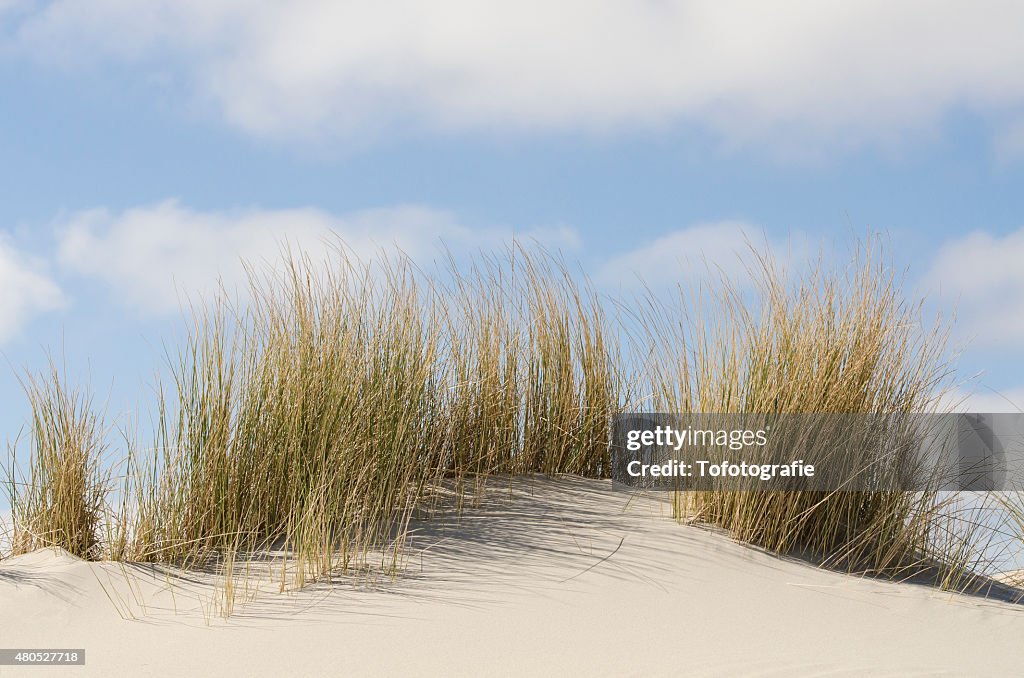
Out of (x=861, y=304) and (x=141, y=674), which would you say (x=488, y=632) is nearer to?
(x=141, y=674)

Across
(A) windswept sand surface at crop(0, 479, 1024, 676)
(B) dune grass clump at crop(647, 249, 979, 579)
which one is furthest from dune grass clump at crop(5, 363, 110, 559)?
(B) dune grass clump at crop(647, 249, 979, 579)

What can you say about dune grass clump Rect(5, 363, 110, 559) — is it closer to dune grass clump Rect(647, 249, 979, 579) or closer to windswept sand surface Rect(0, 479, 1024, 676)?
windswept sand surface Rect(0, 479, 1024, 676)

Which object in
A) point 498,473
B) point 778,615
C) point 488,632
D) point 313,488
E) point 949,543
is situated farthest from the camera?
point 498,473

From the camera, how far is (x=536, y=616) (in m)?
2.97

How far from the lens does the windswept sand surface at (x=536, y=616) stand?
2646 mm

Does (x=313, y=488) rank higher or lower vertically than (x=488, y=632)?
higher

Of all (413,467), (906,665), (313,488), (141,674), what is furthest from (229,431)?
(906,665)

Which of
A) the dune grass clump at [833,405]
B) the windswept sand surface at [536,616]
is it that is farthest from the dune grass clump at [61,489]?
the dune grass clump at [833,405]

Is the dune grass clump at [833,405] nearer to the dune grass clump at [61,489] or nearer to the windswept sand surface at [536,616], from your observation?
the windswept sand surface at [536,616]

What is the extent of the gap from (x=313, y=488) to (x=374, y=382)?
0.63 m

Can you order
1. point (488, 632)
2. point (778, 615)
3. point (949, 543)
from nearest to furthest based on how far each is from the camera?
point (488, 632) < point (778, 615) < point (949, 543)

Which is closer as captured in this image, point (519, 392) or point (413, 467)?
point (413, 467)

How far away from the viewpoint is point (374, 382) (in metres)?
4.08

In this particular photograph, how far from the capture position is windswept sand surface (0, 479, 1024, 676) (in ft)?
8.68
